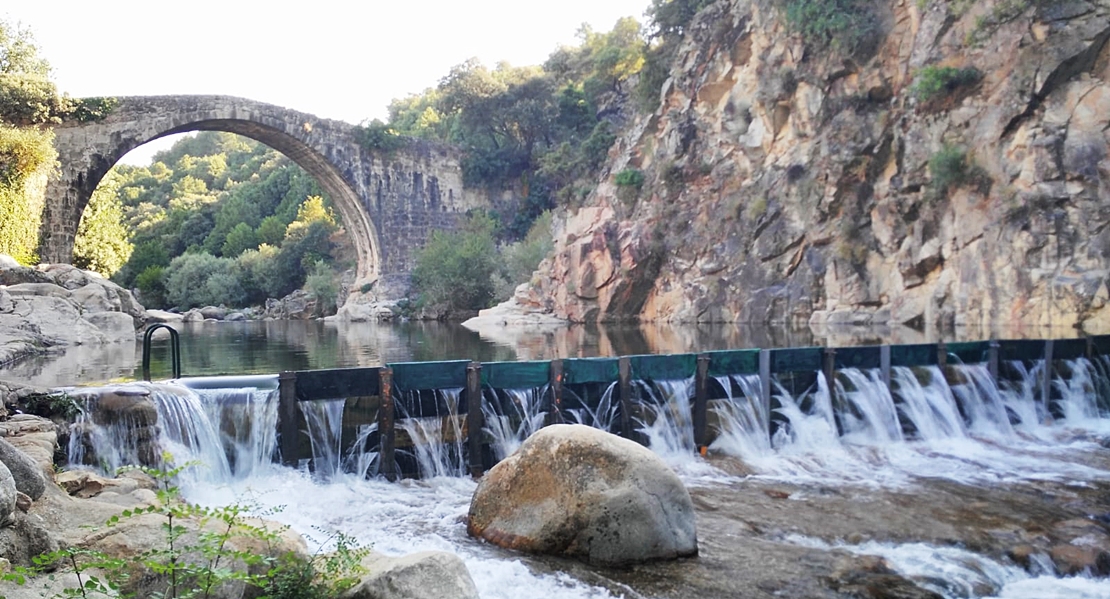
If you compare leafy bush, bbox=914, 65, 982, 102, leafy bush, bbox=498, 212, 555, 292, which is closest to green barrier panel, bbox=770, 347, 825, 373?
leafy bush, bbox=914, 65, 982, 102

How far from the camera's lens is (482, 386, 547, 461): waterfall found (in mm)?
8141

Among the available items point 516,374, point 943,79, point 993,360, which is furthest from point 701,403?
point 943,79

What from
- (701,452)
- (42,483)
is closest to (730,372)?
(701,452)

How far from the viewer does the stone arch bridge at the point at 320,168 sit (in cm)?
2564

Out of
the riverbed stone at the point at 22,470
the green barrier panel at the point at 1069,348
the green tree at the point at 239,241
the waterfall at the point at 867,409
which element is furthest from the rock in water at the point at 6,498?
the green tree at the point at 239,241

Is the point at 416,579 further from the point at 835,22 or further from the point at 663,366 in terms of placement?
the point at 835,22

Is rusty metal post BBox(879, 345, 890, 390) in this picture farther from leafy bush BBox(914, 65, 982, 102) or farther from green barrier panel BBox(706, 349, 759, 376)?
leafy bush BBox(914, 65, 982, 102)

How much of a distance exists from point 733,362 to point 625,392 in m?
1.56

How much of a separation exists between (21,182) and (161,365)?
45.8 feet

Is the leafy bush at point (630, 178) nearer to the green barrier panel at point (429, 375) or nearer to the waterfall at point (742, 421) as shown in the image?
the waterfall at point (742, 421)

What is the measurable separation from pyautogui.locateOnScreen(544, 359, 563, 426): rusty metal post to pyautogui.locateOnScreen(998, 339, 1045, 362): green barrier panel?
6.54 metres

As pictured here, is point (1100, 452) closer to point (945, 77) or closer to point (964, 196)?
point (964, 196)

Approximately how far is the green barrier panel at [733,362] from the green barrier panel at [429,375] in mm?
3017

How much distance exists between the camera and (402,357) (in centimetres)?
1530
